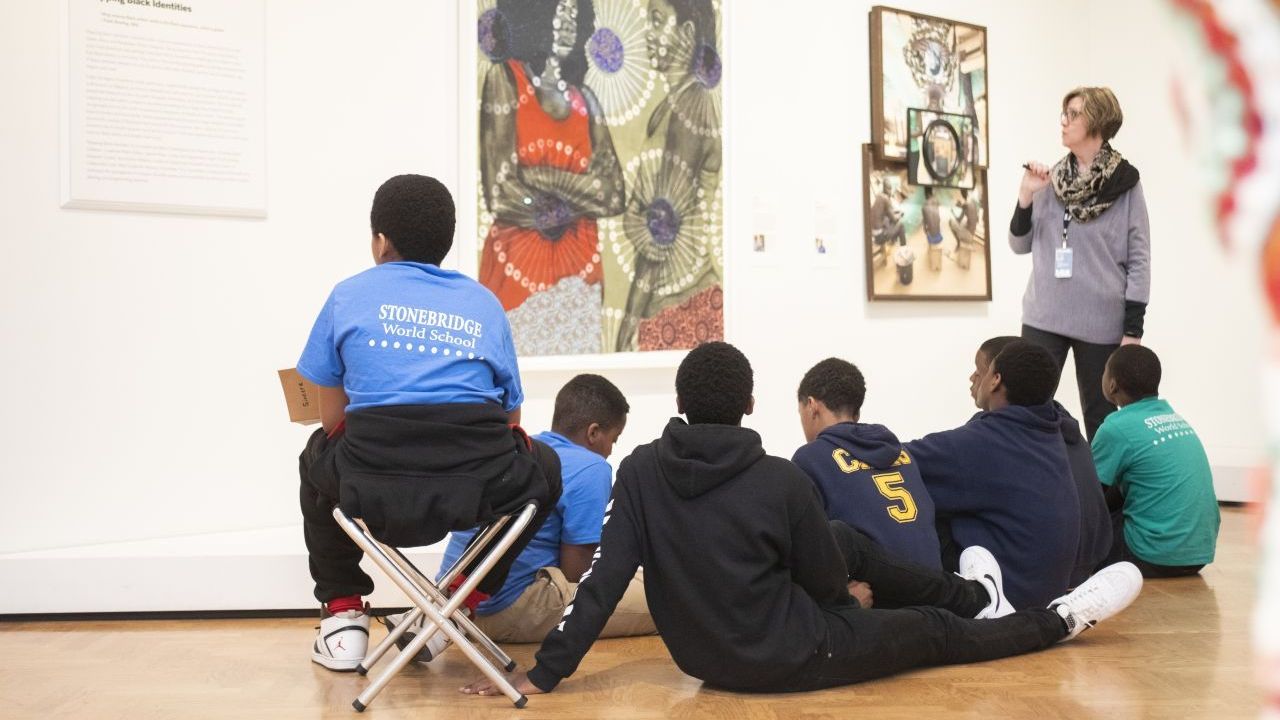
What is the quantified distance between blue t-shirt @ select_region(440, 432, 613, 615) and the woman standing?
2.50m

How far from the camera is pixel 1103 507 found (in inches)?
161

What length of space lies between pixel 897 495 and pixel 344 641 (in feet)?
5.49

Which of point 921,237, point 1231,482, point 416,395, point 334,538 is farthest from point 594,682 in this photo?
point 1231,482

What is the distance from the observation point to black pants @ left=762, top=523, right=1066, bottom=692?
2.93 metres

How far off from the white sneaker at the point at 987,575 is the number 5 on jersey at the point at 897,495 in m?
0.33

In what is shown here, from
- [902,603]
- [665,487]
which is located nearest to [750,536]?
[665,487]

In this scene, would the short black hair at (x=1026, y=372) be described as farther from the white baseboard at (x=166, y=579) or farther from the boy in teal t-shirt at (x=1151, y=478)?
the white baseboard at (x=166, y=579)

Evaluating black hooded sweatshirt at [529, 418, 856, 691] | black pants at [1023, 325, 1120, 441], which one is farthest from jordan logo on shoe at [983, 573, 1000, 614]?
black pants at [1023, 325, 1120, 441]

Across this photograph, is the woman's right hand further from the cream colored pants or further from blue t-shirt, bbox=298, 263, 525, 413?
blue t-shirt, bbox=298, 263, 525, 413

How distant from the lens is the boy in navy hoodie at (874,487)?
11.1ft

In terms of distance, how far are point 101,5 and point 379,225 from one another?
6.88 feet

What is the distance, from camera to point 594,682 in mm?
3070

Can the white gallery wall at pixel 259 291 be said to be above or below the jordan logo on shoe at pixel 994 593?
above

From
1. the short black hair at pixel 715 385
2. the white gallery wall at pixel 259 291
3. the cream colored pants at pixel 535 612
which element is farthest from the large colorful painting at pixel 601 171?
the short black hair at pixel 715 385
